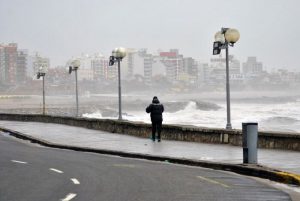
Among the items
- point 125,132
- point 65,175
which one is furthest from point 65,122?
point 65,175

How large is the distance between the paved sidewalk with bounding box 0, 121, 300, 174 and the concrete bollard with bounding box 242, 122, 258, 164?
398mm

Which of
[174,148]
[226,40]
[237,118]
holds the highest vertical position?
[226,40]

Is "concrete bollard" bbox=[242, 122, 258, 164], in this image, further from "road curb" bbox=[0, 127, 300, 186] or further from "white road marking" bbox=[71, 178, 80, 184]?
"white road marking" bbox=[71, 178, 80, 184]

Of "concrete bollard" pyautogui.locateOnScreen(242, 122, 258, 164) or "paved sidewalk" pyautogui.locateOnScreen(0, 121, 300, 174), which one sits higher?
"concrete bollard" pyautogui.locateOnScreen(242, 122, 258, 164)

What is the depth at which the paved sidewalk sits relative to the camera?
1672 cm

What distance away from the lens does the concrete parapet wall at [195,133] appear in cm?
1983

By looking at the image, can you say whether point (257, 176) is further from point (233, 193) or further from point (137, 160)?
point (137, 160)

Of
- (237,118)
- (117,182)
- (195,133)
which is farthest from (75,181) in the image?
(237,118)

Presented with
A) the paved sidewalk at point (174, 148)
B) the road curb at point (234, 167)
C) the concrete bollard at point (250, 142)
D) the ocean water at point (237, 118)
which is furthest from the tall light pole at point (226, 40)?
the ocean water at point (237, 118)

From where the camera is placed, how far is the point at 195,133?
80.0 ft

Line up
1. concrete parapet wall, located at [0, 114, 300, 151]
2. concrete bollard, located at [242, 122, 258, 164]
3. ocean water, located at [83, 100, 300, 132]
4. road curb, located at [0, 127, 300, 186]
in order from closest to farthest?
road curb, located at [0, 127, 300, 186] → concrete bollard, located at [242, 122, 258, 164] → concrete parapet wall, located at [0, 114, 300, 151] → ocean water, located at [83, 100, 300, 132]

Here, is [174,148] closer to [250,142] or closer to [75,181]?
[250,142]

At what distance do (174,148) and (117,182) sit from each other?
27.5 feet

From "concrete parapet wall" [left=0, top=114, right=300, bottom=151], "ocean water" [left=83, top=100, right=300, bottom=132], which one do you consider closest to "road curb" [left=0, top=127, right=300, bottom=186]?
"concrete parapet wall" [left=0, top=114, right=300, bottom=151]
